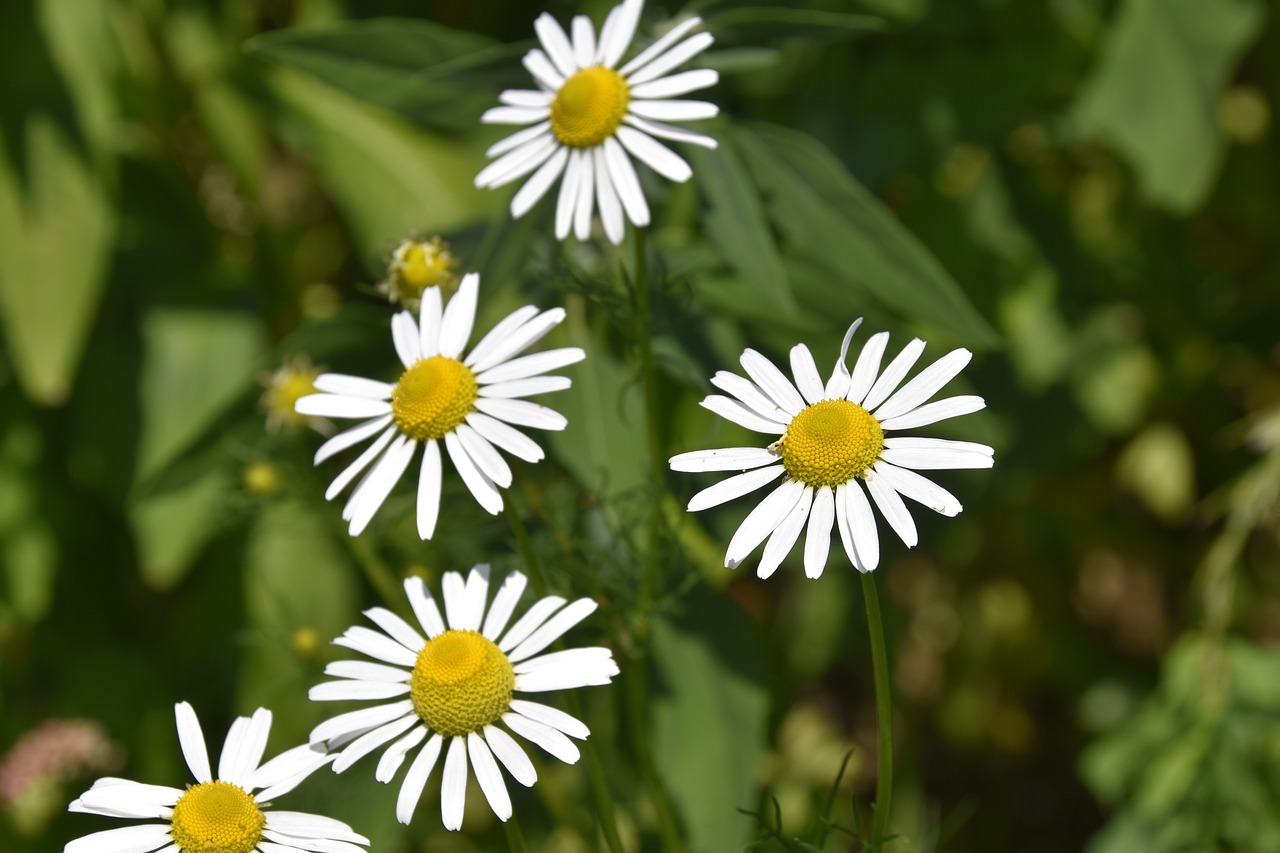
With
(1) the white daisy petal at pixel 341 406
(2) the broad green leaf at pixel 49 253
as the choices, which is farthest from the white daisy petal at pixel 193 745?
(2) the broad green leaf at pixel 49 253

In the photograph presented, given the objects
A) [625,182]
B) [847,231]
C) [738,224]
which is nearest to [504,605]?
[625,182]

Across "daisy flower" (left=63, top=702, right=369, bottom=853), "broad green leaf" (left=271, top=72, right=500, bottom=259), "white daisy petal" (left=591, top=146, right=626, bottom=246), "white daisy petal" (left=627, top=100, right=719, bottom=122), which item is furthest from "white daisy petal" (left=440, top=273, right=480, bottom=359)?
"broad green leaf" (left=271, top=72, right=500, bottom=259)

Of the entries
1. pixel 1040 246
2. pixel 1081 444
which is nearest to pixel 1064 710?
pixel 1081 444

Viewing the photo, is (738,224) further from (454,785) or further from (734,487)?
(454,785)

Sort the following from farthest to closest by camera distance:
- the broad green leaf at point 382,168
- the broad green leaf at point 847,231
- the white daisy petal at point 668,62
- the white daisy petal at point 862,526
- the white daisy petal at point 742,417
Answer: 1. the broad green leaf at point 382,168
2. the broad green leaf at point 847,231
3. the white daisy petal at point 668,62
4. the white daisy petal at point 742,417
5. the white daisy petal at point 862,526

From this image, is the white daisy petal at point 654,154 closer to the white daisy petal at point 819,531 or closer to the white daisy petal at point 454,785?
the white daisy petal at point 819,531
